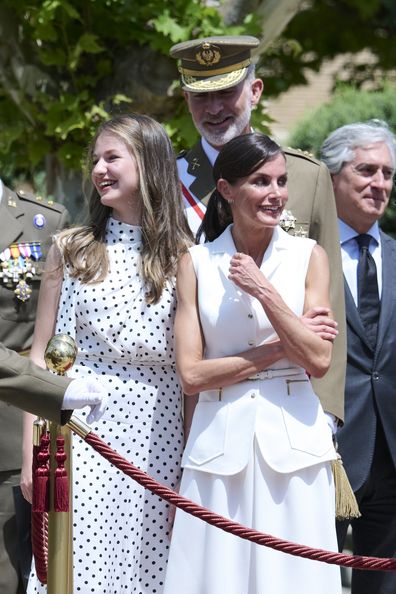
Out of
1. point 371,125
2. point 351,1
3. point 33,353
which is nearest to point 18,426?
point 33,353

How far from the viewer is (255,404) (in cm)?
387

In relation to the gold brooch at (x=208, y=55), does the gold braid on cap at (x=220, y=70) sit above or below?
below

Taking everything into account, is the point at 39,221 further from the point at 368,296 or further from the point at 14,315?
the point at 368,296

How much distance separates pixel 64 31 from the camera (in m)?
7.28

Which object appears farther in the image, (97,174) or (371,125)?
(371,125)

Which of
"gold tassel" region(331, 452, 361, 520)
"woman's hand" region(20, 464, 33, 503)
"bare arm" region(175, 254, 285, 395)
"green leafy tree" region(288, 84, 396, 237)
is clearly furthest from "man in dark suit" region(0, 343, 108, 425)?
"green leafy tree" region(288, 84, 396, 237)

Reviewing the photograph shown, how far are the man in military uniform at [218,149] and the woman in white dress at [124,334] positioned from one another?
0.77ft

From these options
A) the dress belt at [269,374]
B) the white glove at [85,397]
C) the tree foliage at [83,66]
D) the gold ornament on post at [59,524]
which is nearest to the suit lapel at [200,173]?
the dress belt at [269,374]

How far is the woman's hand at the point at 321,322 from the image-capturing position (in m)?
3.88

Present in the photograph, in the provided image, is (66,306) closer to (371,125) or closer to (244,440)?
(244,440)

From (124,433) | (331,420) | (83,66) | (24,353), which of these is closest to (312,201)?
(331,420)

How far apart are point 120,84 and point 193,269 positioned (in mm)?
3656

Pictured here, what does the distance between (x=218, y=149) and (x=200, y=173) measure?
0.11m

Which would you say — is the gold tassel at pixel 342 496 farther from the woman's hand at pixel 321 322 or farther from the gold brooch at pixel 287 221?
the gold brooch at pixel 287 221
